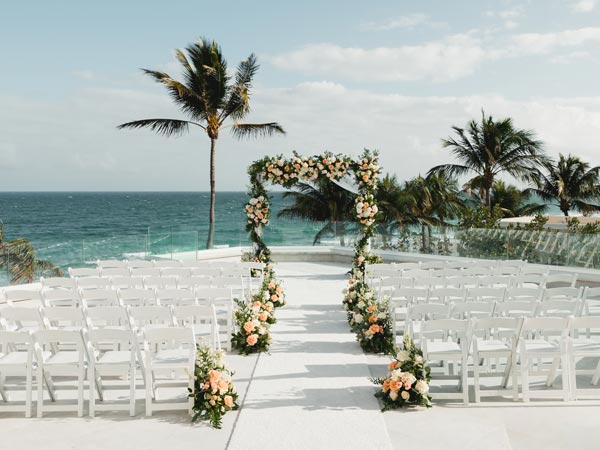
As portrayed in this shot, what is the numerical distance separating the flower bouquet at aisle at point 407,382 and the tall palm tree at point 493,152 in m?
19.1

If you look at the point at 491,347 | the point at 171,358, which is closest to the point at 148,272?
the point at 171,358

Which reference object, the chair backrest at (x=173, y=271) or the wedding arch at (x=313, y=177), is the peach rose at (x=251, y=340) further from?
the wedding arch at (x=313, y=177)

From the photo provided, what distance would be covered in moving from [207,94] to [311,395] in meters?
15.5

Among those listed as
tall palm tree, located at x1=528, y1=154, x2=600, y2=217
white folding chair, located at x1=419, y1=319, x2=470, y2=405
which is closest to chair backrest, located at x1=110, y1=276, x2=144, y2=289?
white folding chair, located at x1=419, y1=319, x2=470, y2=405

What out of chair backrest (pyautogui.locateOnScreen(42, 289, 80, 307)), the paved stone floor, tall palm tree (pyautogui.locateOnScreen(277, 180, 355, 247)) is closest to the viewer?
the paved stone floor

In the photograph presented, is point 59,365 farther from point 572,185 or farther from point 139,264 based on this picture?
point 572,185

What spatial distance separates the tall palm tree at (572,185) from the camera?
2933cm

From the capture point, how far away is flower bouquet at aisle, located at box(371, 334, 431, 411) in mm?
5277

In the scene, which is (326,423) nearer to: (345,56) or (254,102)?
(345,56)

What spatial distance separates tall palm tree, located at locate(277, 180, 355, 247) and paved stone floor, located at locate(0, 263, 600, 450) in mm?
16505

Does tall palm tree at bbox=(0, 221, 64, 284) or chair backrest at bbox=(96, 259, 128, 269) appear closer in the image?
chair backrest at bbox=(96, 259, 128, 269)

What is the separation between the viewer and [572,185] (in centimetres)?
2972

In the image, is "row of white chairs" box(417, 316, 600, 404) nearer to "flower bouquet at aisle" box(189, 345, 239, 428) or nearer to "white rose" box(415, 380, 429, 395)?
"white rose" box(415, 380, 429, 395)

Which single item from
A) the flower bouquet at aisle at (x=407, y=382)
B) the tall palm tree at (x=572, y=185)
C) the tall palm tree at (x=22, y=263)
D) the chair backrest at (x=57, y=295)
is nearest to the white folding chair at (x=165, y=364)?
the flower bouquet at aisle at (x=407, y=382)
